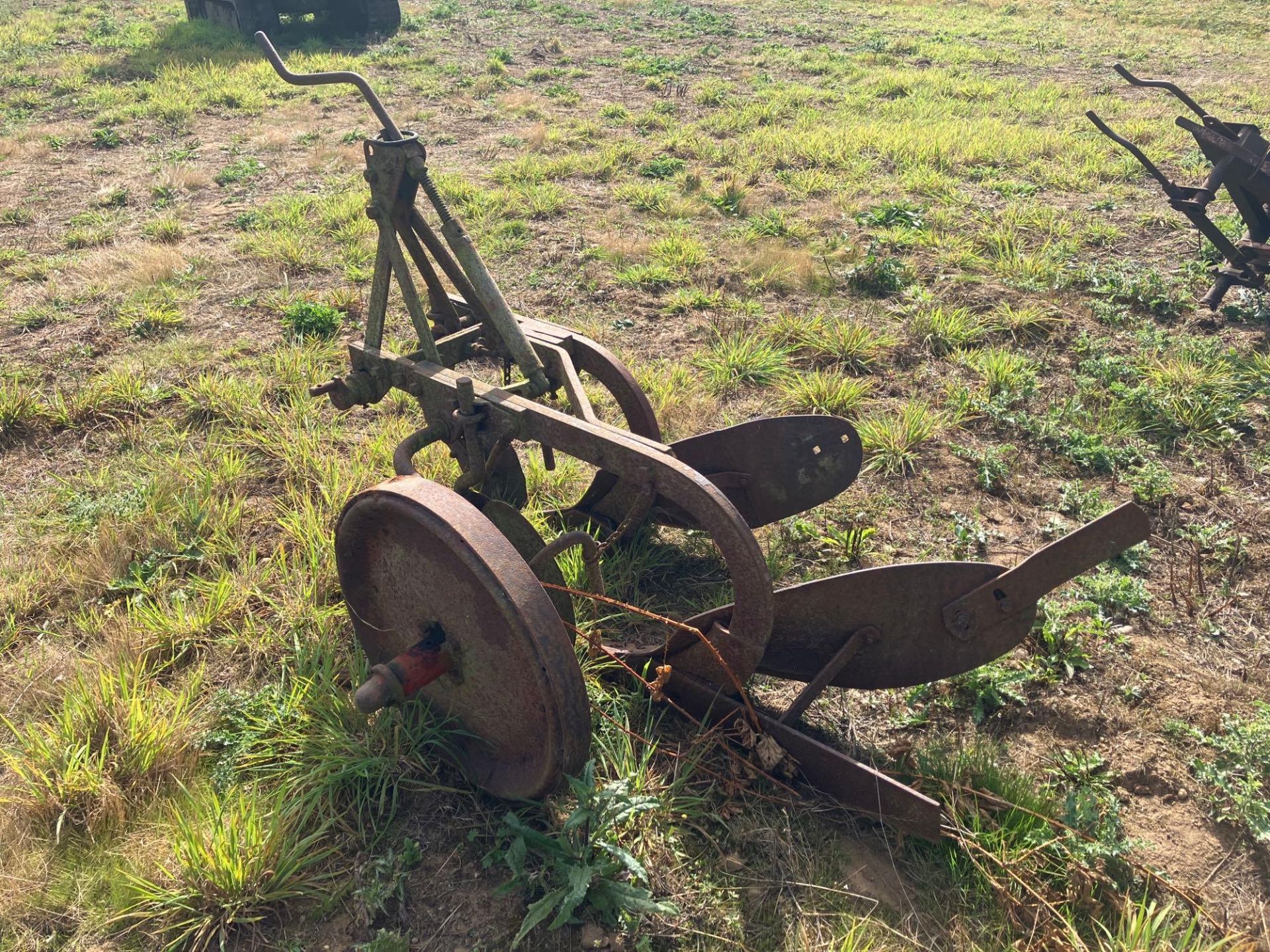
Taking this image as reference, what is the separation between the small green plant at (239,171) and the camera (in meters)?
7.88

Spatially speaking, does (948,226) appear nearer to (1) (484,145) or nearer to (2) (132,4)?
(1) (484,145)

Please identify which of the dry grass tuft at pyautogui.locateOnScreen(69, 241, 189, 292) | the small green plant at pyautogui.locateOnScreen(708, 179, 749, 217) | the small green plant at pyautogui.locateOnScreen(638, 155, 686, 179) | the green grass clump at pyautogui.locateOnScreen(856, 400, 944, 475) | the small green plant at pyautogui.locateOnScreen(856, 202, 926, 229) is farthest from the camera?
the small green plant at pyautogui.locateOnScreen(638, 155, 686, 179)

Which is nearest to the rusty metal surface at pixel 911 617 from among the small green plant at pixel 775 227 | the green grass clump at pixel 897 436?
the green grass clump at pixel 897 436

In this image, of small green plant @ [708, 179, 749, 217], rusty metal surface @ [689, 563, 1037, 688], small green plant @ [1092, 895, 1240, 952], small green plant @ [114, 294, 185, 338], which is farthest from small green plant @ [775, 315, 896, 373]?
small green plant @ [114, 294, 185, 338]

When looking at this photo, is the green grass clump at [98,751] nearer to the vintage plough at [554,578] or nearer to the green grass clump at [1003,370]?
the vintage plough at [554,578]

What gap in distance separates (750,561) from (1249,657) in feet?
7.36

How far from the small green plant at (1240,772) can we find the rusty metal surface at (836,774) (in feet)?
3.14

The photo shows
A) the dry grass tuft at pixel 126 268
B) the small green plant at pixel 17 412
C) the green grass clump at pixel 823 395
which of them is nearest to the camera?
the small green plant at pixel 17 412

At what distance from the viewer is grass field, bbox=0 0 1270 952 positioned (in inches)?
86.5

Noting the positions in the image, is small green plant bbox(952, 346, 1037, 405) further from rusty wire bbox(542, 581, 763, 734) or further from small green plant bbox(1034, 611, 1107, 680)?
rusty wire bbox(542, 581, 763, 734)

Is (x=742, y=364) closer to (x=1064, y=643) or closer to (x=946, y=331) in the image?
(x=946, y=331)

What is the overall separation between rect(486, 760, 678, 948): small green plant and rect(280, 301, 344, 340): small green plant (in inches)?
152

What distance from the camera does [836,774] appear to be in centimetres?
241

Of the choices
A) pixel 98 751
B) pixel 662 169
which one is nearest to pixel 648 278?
pixel 662 169
